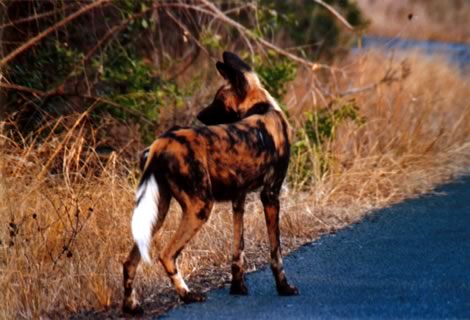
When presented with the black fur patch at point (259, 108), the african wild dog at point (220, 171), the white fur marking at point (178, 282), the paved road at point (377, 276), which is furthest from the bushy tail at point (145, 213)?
the black fur patch at point (259, 108)

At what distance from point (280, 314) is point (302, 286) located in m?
0.62

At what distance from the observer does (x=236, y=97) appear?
18.9ft

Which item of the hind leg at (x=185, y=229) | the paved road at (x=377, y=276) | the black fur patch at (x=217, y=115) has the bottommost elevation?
the paved road at (x=377, y=276)

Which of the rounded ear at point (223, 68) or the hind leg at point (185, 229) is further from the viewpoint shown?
the rounded ear at point (223, 68)

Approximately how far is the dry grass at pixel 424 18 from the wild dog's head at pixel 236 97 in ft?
33.8

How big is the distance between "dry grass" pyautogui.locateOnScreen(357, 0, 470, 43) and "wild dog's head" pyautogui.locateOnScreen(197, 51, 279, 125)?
33.8ft

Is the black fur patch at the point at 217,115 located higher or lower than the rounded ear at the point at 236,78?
lower

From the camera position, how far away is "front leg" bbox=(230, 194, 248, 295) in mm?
5438

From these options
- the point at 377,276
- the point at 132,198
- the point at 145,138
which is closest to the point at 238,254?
the point at 377,276

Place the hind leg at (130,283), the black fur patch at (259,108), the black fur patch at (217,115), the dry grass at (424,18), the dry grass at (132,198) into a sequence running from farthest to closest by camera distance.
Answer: the dry grass at (424,18) → the black fur patch at (217,115) → the black fur patch at (259,108) → the dry grass at (132,198) → the hind leg at (130,283)

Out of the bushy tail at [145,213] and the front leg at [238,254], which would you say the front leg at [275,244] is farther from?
the bushy tail at [145,213]

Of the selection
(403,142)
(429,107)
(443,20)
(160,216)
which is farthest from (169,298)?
(443,20)

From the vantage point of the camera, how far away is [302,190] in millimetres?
8609

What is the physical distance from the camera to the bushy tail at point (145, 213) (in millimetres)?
4773
